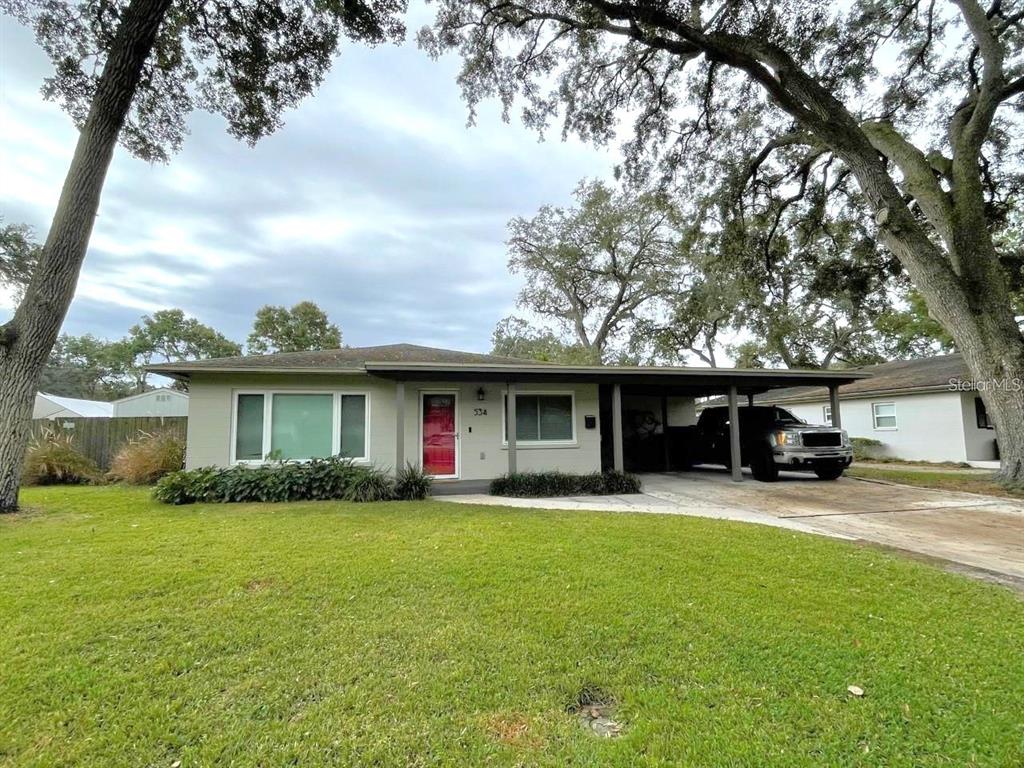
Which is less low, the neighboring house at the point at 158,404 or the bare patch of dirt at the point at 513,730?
the neighboring house at the point at 158,404

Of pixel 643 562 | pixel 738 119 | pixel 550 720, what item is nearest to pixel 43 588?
pixel 550 720

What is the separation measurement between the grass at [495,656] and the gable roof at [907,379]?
1287 cm

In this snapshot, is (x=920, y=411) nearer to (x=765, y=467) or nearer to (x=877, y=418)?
(x=877, y=418)

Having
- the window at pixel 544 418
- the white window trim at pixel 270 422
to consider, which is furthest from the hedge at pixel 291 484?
the window at pixel 544 418

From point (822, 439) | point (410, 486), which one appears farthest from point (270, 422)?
point (822, 439)

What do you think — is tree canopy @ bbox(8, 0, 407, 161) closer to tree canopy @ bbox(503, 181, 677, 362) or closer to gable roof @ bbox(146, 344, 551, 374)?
gable roof @ bbox(146, 344, 551, 374)

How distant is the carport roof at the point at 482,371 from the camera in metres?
8.42

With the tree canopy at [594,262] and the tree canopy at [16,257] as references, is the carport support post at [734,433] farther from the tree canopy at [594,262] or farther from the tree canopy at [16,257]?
the tree canopy at [16,257]

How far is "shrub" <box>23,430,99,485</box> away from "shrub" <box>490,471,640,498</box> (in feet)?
31.2

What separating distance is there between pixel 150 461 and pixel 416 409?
5.98 meters

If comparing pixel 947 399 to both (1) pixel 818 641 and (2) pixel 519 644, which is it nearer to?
(1) pixel 818 641

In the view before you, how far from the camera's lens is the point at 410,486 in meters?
8.27

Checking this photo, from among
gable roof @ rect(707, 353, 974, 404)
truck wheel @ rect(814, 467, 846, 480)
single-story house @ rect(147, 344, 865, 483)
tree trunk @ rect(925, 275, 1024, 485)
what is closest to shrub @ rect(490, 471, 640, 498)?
single-story house @ rect(147, 344, 865, 483)

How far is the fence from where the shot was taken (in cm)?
1119
